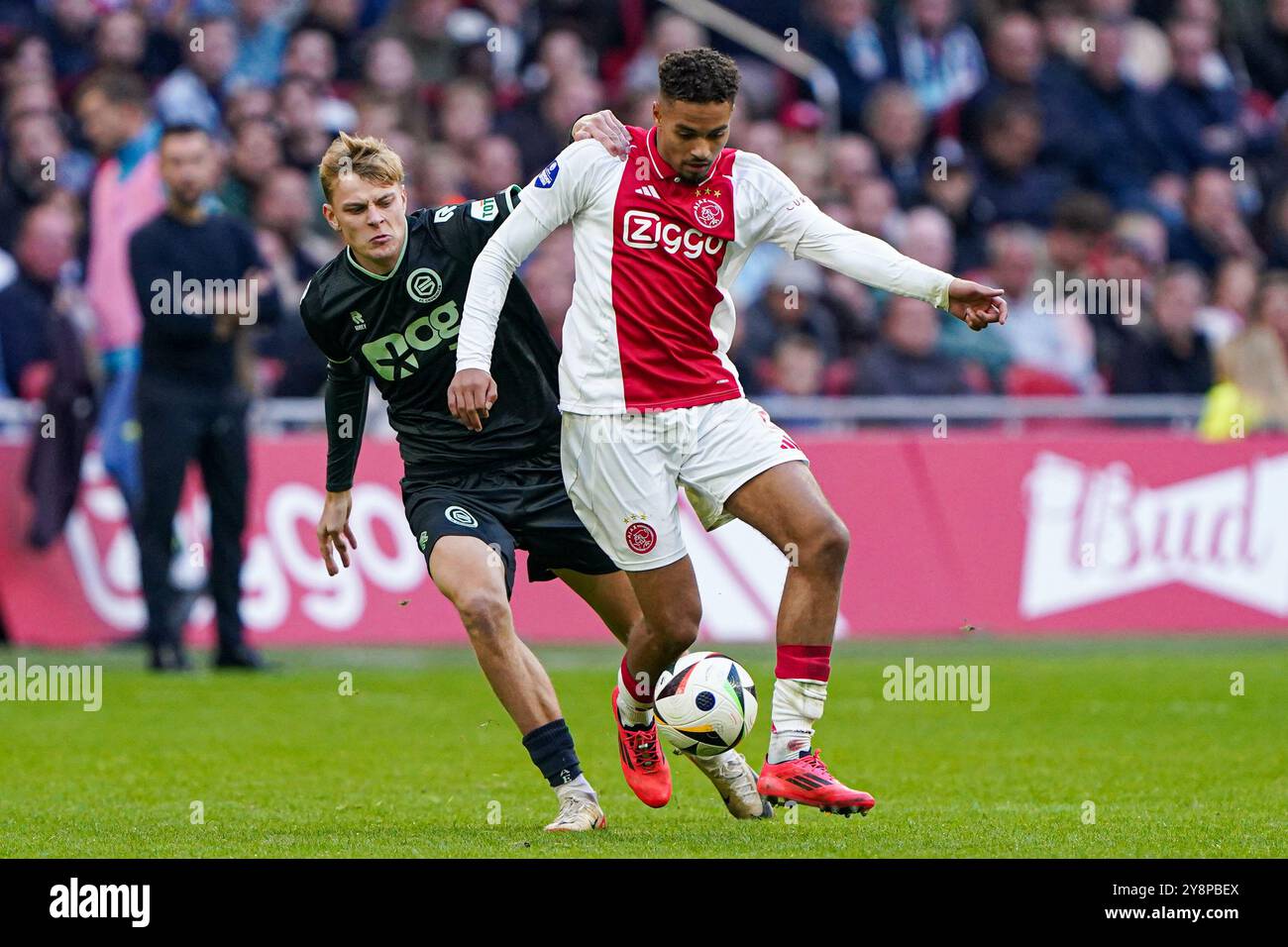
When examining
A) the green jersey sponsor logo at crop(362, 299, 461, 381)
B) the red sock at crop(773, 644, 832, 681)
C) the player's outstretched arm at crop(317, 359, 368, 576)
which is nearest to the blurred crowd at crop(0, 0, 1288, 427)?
the player's outstretched arm at crop(317, 359, 368, 576)

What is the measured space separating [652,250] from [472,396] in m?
0.84

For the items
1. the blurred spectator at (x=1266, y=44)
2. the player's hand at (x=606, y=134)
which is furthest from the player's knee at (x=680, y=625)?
the blurred spectator at (x=1266, y=44)

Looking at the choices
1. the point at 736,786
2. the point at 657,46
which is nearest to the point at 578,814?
the point at 736,786

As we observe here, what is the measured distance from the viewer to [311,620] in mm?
13594

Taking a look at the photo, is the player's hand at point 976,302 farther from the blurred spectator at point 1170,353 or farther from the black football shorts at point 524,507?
the blurred spectator at point 1170,353

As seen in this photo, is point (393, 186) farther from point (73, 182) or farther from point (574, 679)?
point (73, 182)

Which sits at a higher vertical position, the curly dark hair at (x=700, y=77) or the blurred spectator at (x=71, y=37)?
the blurred spectator at (x=71, y=37)

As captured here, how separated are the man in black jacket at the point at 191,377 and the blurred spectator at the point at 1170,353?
23.7 feet

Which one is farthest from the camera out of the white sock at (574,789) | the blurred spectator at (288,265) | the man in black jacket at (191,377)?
the blurred spectator at (288,265)

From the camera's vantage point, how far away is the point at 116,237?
1395 cm

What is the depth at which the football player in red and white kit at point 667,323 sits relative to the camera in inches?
271

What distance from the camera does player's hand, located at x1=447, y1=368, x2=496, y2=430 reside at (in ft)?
22.1

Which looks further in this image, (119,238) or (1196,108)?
(1196,108)

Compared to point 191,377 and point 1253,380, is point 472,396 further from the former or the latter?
point 1253,380
